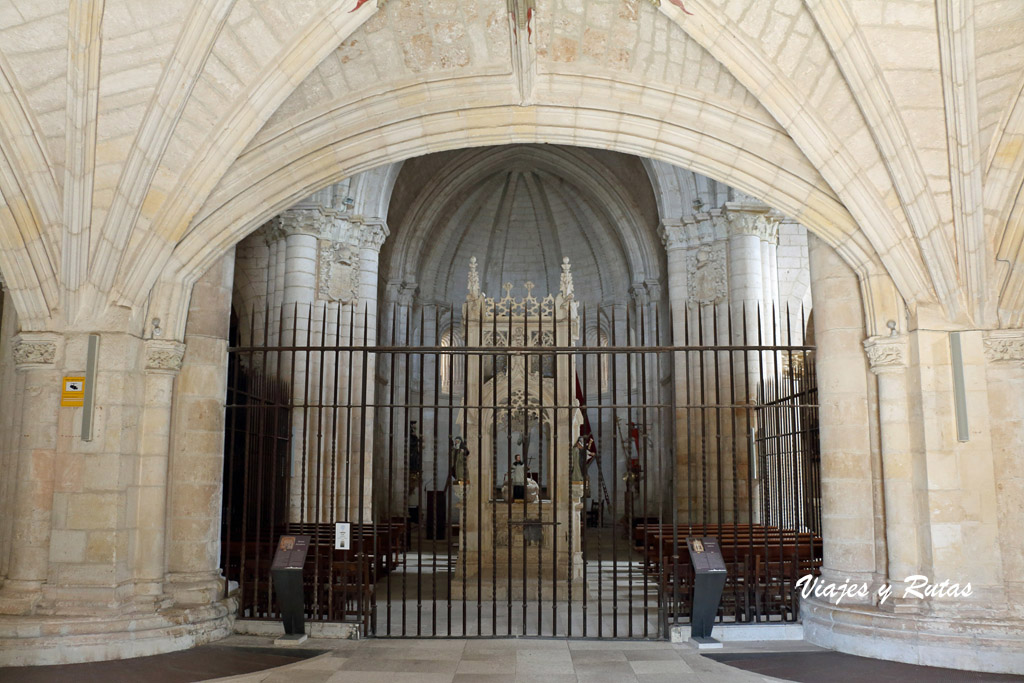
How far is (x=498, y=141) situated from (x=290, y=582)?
4.81 metres

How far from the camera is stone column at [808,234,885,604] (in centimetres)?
789

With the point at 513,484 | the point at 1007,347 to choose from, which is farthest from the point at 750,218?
the point at 1007,347

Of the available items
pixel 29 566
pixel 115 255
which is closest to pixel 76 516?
pixel 29 566

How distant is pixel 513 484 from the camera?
1366cm

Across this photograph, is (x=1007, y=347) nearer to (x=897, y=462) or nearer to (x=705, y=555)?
(x=897, y=462)

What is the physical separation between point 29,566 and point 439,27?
20.0 feet

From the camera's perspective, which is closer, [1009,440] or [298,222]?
[1009,440]

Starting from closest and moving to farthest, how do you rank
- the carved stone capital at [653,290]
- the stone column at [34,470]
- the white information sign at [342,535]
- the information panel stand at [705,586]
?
the stone column at [34,470] < the information panel stand at [705,586] < the white information sign at [342,535] < the carved stone capital at [653,290]

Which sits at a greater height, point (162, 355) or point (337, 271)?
point (337, 271)

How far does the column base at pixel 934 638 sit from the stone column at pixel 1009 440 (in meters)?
0.41

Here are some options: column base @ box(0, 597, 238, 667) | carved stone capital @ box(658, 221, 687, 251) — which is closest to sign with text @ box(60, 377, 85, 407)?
column base @ box(0, 597, 238, 667)

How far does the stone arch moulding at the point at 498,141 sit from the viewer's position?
27.1 feet

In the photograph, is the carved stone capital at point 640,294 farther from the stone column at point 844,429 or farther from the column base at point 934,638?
the column base at point 934,638

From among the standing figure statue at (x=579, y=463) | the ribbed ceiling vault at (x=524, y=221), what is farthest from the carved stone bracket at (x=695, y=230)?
the standing figure statue at (x=579, y=463)
